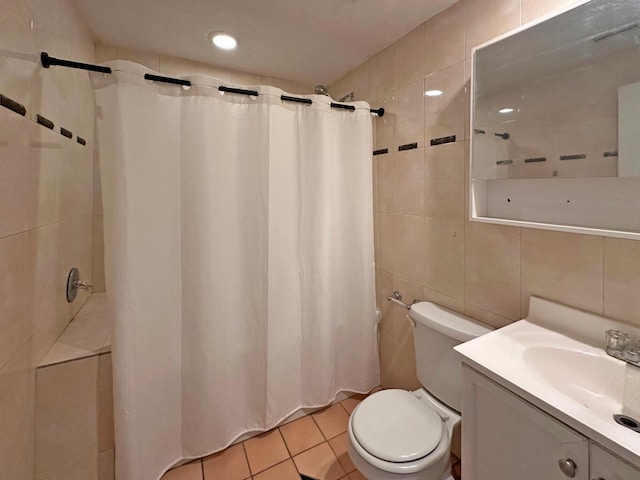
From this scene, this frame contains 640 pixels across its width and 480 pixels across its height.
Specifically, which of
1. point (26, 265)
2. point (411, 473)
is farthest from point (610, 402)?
point (26, 265)

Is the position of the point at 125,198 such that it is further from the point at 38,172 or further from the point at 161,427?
the point at 161,427

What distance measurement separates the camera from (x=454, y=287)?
1.41 metres

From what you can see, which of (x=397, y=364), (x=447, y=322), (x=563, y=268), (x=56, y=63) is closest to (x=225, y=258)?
(x=56, y=63)

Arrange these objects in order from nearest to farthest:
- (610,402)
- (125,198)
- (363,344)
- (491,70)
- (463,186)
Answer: (610,402) < (491,70) < (125,198) < (463,186) < (363,344)

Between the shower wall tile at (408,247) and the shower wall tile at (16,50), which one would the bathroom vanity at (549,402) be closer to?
the shower wall tile at (408,247)

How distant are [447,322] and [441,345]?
0.12 meters

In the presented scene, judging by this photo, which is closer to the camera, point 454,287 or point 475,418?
point 475,418

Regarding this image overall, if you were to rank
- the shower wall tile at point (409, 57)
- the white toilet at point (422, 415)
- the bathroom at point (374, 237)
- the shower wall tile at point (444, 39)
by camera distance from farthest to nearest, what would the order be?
the shower wall tile at point (409, 57), the shower wall tile at point (444, 39), the white toilet at point (422, 415), the bathroom at point (374, 237)

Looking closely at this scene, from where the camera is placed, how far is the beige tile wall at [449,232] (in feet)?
3.22

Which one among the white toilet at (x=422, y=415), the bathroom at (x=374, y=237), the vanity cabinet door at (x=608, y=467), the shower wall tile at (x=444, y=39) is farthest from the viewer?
the shower wall tile at (x=444, y=39)

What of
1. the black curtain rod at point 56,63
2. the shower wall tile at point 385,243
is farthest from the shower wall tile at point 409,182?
the black curtain rod at point 56,63

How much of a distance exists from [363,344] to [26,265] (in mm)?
1675

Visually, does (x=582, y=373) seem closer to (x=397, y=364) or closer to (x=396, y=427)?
(x=396, y=427)

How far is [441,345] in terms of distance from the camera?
1.31 metres
